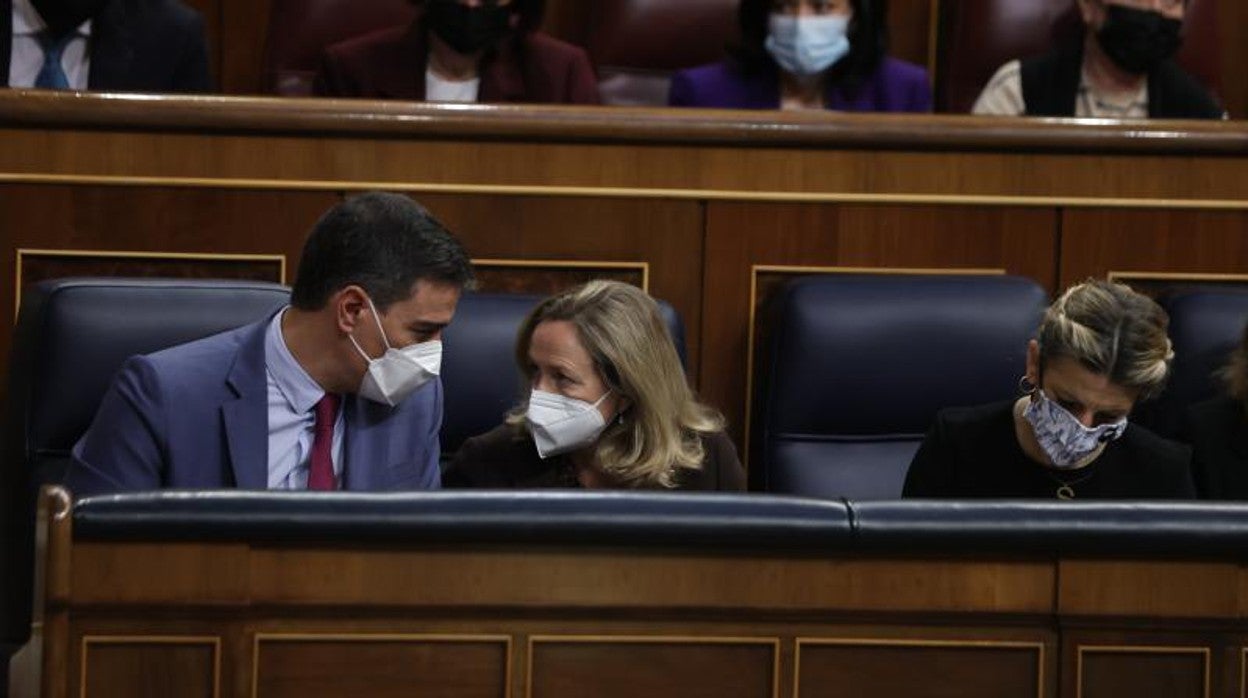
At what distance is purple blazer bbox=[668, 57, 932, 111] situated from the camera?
110 inches

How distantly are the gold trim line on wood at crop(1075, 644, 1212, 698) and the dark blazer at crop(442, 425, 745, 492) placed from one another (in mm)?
694

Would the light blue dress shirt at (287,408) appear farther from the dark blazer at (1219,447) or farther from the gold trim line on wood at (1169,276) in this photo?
the gold trim line on wood at (1169,276)

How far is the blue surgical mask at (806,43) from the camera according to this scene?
9.20 ft

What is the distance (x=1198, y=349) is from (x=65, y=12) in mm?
1478

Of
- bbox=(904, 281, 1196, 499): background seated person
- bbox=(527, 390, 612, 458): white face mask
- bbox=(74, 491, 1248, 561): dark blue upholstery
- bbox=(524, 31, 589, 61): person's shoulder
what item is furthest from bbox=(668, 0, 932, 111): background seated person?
bbox=(74, 491, 1248, 561): dark blue upholstery

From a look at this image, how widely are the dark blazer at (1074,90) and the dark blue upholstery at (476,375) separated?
0.98m

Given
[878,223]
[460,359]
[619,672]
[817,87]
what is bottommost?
[619,672]

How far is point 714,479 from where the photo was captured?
2025 mm

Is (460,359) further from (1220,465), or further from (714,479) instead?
(1220,465)

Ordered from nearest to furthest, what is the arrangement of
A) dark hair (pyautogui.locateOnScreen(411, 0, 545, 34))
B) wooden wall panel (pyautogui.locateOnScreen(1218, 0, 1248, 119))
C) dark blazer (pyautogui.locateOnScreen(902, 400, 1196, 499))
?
dark blazer (pyautogui.locateOnScreen(902, 400, 1196, 499))
dark hair (pyautogui.locateOnScreen(411, 0, 545, 34))
wooden wall panel (pyautogui.locateOnScreen(1218, 0, 1248, 119))

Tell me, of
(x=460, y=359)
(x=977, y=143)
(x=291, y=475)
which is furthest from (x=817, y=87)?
(x=291, y=475)

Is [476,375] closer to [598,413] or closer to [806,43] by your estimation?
[598,413]

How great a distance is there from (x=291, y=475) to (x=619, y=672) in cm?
64

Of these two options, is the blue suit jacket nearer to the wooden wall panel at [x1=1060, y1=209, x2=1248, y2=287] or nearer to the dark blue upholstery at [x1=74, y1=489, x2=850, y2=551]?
the dark blue upholstery at [x1=74, y1=489, x2=850, y2=551]
